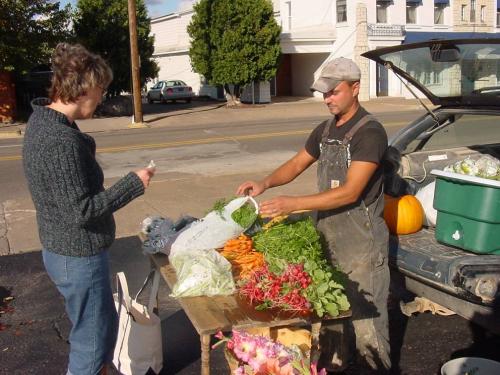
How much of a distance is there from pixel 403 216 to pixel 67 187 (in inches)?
104

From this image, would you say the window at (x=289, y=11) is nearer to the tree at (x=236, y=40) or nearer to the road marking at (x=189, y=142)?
the tree at (x=236, y=40)

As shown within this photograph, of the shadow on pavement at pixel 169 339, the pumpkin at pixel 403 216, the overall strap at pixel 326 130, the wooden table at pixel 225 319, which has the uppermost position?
the overall strap at pixel 326 130

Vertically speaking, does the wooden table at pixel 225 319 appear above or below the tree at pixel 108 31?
below

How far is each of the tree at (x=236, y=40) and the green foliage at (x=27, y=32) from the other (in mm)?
8951

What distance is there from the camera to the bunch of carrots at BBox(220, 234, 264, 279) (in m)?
3.48

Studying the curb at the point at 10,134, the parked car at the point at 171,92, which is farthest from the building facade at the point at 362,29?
the curb at the point at 10,134

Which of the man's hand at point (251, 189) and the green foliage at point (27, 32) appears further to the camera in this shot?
the green foliage at point (27, 32)

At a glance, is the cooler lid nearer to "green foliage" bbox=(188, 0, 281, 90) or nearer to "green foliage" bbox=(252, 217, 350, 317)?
"green foliage" bbox=(252, 217, 350, 317)

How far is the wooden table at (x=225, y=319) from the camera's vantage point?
2.84 metres

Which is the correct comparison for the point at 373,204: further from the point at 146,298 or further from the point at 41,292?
the point at 41,292

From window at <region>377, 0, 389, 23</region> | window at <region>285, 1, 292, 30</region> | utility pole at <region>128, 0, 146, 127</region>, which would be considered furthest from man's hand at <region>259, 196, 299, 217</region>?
window at <region>285, 1, 292, 30</region>

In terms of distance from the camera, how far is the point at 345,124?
350cm

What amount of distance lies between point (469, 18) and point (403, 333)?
37678 millimetres

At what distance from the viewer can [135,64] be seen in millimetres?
22781
